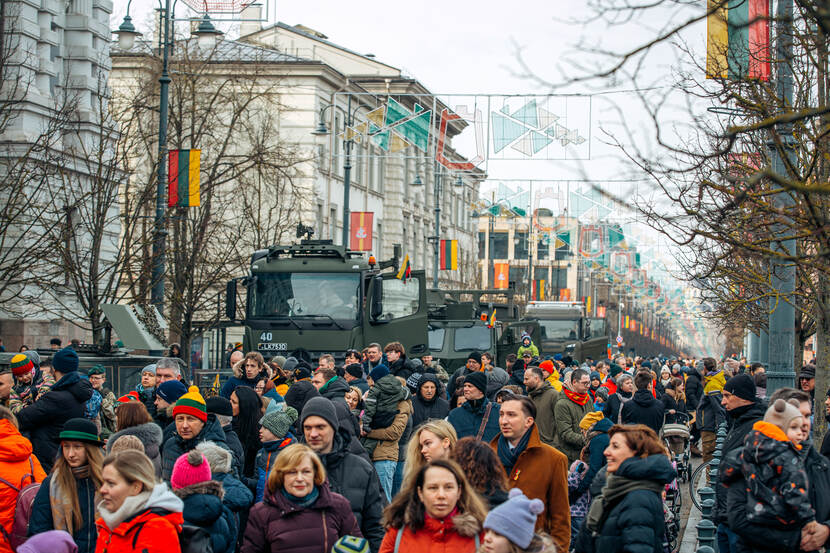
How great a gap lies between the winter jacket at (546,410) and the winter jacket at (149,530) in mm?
6858

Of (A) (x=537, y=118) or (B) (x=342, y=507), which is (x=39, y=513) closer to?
(B) (x=342, y=507)

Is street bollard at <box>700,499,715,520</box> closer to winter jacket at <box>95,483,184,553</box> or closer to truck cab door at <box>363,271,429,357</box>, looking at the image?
winter jacket at <box>95,483,184,553</box>

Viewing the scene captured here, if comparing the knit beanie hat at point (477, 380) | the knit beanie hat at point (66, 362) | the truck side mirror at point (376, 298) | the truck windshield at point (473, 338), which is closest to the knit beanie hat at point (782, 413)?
the knit beanie hat at point (477, 380)

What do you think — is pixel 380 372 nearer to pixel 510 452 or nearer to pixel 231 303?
pixel 510 452

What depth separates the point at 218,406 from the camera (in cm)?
923

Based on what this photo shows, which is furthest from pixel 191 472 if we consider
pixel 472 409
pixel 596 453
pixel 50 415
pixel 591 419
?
pixel 591 419

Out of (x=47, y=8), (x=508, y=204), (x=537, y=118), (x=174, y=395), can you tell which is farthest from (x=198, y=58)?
(x=174, y=395)

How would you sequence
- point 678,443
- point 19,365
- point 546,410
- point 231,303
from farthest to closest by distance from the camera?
point 231,303, point 678,443, point 546,410, point 19,365

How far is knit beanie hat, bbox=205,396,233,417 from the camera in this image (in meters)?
9.18

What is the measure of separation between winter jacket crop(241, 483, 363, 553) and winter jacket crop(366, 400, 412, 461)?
5.70 metres

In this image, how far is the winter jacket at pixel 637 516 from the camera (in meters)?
6.64

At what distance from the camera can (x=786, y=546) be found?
7.08 metres

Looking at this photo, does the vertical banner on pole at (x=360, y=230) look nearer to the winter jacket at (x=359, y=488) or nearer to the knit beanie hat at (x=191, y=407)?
the knit beanie hat at (x=191, y=407)

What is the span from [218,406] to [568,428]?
4.00m
